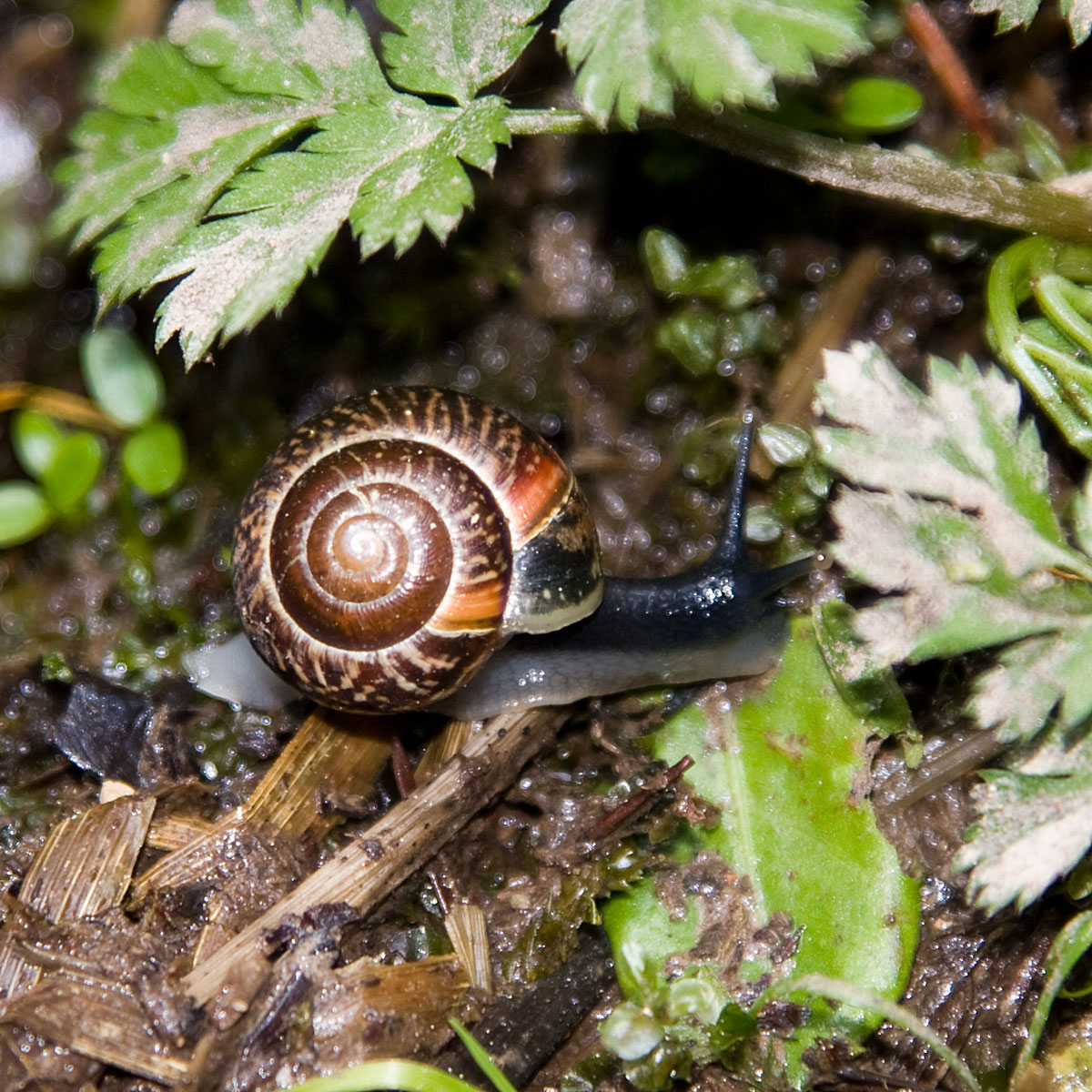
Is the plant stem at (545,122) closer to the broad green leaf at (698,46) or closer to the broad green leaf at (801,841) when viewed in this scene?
the broad green leaf at (698,46)

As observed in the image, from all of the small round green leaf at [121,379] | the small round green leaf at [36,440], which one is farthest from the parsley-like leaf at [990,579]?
the small round green leaf at [36,440]

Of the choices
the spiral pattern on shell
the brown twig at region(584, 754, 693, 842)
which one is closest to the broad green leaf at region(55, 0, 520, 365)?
the spiral pattern on shell

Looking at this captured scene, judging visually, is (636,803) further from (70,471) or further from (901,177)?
(70,471)

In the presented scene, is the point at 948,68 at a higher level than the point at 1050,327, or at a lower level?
higher

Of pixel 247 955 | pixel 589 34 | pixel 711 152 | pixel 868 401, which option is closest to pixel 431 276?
pixel 711 152

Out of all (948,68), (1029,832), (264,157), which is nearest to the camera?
(1029,832)

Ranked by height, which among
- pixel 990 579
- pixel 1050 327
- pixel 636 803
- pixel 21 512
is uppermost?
pixel 1050 327

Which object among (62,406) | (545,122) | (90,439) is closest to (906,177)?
Answer: (545,122)
